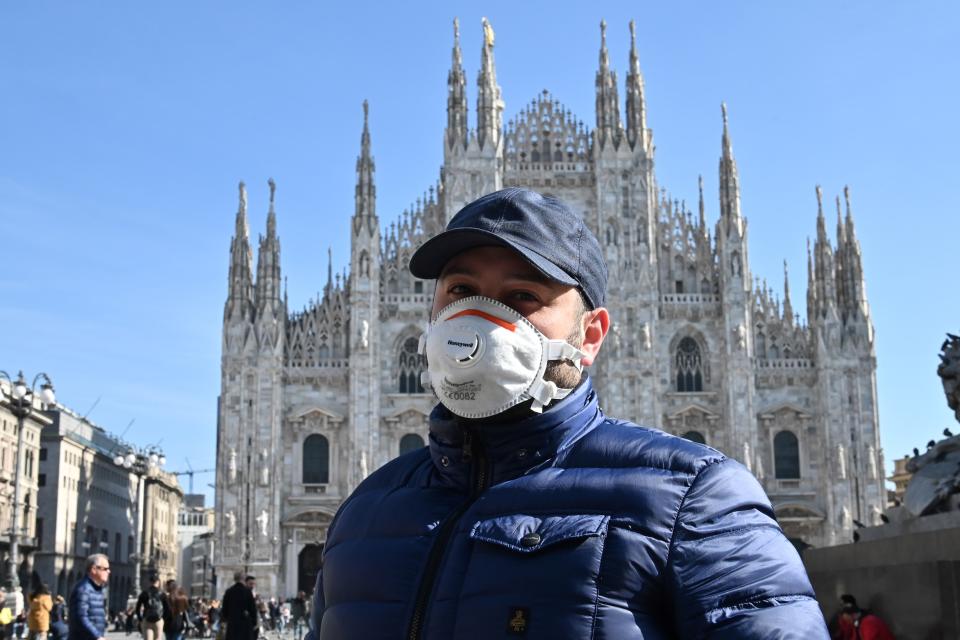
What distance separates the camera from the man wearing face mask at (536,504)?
2.05 meters

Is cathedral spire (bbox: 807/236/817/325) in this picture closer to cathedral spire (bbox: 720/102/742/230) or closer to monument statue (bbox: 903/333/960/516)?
cathedral spire (bbox: 720/102/742/230)

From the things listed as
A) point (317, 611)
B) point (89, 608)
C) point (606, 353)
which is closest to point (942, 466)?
point (89, 608)

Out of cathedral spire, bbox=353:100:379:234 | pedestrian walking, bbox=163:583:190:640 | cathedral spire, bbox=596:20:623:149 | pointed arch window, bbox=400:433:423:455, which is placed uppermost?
cathedral spire, bbox=596:20:623:149

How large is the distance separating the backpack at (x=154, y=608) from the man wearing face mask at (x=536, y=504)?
45.2ft

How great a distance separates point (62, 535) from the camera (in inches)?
2108

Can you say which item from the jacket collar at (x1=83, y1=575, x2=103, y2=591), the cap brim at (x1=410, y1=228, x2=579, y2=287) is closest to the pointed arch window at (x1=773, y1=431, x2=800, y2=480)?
the jacket collar at (x1=83, y1=575, x2=103, y2=591)

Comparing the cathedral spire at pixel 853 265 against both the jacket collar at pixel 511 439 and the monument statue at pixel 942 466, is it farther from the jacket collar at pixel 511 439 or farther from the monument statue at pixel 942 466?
the jacket collar at pixel 511 439

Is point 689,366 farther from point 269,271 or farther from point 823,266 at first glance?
point 269,271

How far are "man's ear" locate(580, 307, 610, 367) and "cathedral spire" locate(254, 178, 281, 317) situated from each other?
38.6 m

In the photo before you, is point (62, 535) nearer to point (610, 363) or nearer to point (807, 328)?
point (610, 363)

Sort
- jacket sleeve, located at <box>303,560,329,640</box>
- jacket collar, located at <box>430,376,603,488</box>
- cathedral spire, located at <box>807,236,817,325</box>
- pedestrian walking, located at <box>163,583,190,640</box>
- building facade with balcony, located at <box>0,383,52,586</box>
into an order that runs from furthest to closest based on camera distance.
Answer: building facade with balcony, located at <box>0,383,52,586</box> → cathedral spire, located at <box>807,236,817,325</box> → pedestrian walking, located at <box>163,583,190,640</box> → jacket sleeve, located at <box>303,560,329,640</box> → jacket collar, located at <box>430,376,603,488</box>

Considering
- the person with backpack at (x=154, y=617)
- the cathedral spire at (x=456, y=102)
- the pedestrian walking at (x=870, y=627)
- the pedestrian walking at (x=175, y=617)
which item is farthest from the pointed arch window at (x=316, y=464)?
the pedestrian walking at (x=870, y=627)

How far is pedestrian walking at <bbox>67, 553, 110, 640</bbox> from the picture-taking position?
10.1 m

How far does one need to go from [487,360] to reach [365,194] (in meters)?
39.4
